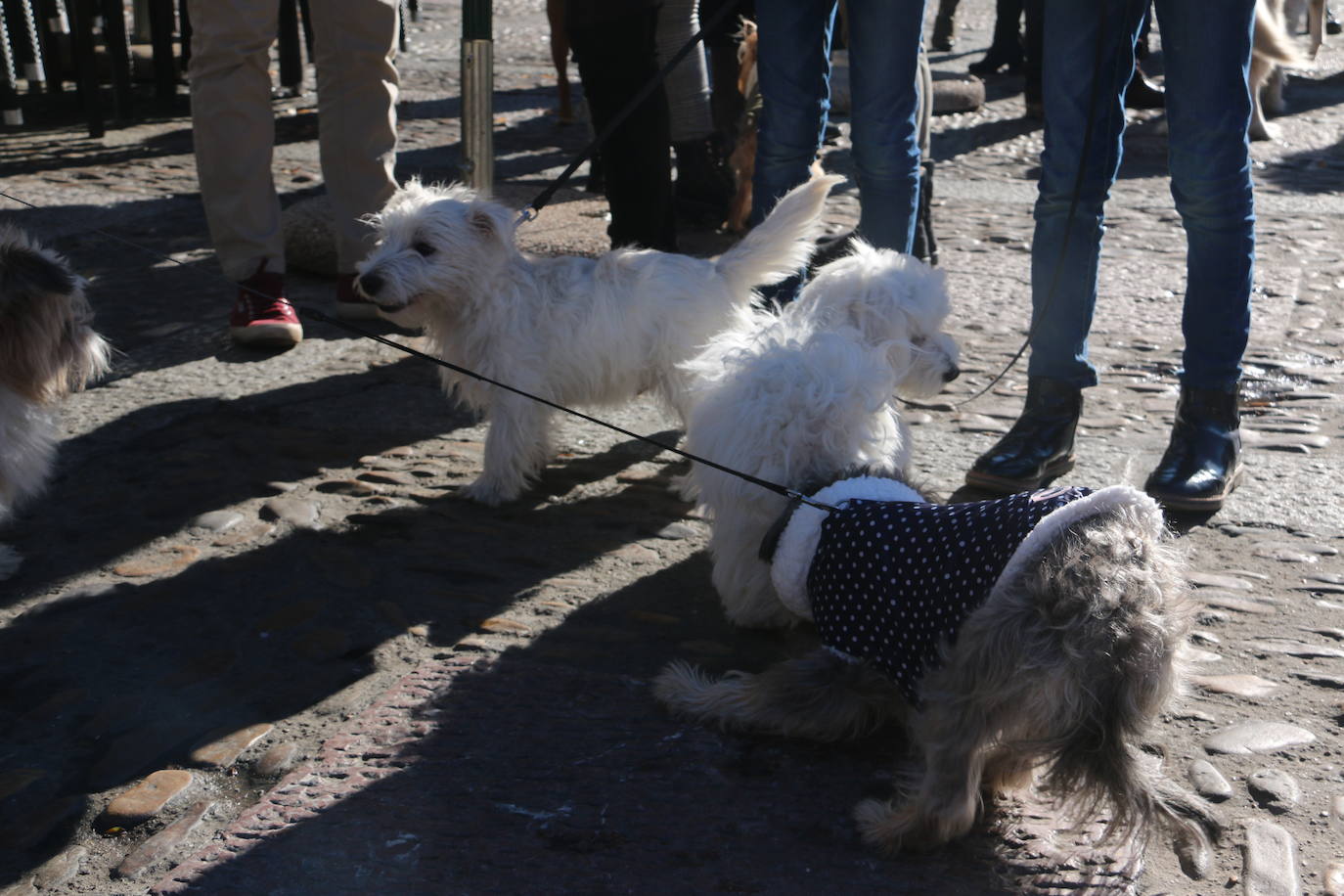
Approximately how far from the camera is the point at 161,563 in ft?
11.4

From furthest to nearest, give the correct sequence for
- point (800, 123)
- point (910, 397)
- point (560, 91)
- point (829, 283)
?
point (560, 91)
point (800, 123)
point (910, 397)
point (829, 283)

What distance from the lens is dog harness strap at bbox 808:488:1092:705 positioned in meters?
2.33

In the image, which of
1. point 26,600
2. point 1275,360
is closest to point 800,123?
point 1275,360

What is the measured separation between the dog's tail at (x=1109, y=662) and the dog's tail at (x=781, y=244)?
1.88 metres

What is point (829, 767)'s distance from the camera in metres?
2.62

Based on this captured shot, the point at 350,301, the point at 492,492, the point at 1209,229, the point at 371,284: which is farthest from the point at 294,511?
the point at 1209,229

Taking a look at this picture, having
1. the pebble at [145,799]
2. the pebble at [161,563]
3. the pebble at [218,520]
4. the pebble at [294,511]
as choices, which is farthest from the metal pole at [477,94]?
the pebble at [145,799]

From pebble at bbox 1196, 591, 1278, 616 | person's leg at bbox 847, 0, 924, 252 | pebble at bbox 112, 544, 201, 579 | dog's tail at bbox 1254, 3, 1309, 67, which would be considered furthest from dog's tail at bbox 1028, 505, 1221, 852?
dog's tail at bbox 1254, 3, 1309, 67

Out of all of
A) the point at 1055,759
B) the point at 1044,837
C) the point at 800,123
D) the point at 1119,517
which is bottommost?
the point at 1044,837

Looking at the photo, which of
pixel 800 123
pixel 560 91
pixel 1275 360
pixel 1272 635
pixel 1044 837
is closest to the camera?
pixel 1044 837

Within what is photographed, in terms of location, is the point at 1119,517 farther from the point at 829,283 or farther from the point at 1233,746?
the point at 829,283

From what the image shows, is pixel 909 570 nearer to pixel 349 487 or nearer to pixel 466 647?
pixel 466 647

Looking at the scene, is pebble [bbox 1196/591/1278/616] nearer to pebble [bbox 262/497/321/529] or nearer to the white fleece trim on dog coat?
the white fleece trim on dog coat

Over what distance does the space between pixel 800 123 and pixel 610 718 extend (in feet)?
8.14
